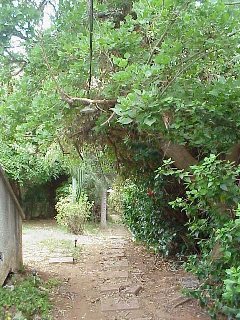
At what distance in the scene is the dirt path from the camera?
4441 mm

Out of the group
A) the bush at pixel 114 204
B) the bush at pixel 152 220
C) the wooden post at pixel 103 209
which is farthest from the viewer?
the bush at pixel 114 204

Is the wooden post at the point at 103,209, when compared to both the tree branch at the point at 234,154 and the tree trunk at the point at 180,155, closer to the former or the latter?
the tree trunk at the point at 180,155

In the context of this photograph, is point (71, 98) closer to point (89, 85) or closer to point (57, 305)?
point (89, 85)

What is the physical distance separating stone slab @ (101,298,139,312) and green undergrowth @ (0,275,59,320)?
0.66m

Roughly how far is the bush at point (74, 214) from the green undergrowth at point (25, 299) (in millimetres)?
5039

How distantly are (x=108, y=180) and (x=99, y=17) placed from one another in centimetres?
565

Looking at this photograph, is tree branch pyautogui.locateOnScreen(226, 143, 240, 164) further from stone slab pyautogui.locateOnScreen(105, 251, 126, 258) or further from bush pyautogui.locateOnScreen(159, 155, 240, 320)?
stone slab pyautogui.locateOnScreen(105, 251, 126, 258)

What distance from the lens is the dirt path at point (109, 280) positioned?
175 inches

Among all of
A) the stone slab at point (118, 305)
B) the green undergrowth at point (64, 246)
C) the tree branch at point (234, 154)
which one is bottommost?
the stone slab at point (118, 305)

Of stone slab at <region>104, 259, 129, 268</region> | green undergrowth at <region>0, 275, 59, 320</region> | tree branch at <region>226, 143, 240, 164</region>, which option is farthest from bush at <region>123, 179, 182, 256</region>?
tree branch at <region>226, 143, 240, 164</region>

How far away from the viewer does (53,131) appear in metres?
4.45

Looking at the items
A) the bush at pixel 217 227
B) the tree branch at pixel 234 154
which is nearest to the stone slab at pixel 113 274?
the bush at pixel 217 227

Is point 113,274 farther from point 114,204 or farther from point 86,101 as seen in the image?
point 114,204

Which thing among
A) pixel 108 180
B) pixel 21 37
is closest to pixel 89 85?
pixel 21 37
